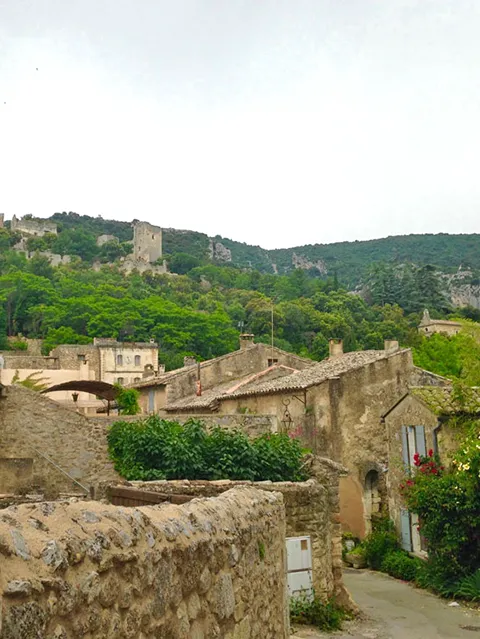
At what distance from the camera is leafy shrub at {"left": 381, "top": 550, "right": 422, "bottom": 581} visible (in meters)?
18.0

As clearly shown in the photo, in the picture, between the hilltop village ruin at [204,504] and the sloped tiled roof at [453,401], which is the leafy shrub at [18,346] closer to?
the hilltop village ruin at [204,504]

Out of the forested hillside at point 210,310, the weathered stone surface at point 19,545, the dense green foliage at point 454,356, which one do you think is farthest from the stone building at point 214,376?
the weathered stone surface at point 19,545

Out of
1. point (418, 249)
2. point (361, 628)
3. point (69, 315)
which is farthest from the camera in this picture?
point (418, 249)

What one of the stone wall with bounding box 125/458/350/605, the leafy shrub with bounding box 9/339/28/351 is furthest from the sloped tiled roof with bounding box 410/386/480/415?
the leafy shrub with bounding box 9/339/28/351

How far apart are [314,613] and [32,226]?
159669mm

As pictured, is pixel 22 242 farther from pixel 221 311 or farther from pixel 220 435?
pixel 220 435

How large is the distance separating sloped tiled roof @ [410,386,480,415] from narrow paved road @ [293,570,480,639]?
4719 mm

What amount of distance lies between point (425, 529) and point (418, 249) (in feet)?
567

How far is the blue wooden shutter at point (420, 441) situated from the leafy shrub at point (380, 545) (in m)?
3.06

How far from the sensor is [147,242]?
154 metres

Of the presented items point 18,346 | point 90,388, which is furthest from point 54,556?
point 18,346

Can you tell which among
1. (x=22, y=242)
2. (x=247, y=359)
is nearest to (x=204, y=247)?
(x=22, y=242)

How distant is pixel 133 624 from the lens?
321 cm

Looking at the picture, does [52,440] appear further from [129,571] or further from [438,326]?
[438,326]
